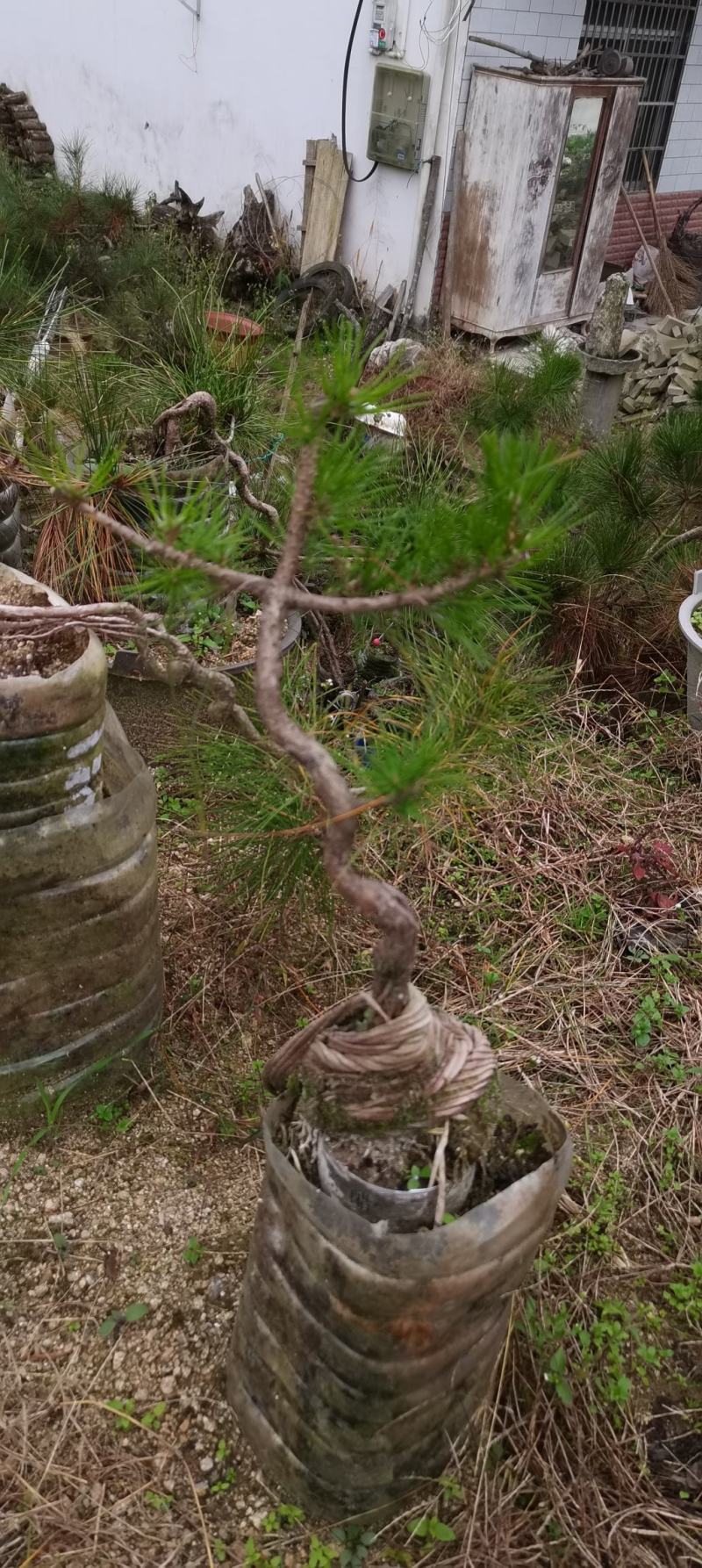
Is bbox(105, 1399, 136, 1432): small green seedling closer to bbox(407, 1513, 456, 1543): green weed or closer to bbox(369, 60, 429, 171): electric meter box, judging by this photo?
bbox(407, 1513, 456, 1543): green weed

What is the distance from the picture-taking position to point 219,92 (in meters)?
5.53

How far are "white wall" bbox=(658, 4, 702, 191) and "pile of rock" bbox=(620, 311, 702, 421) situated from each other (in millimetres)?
1432

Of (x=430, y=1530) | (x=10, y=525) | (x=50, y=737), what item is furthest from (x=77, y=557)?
(x=430, y=1530)

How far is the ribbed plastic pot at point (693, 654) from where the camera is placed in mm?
2445

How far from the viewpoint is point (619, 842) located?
7.10 feet

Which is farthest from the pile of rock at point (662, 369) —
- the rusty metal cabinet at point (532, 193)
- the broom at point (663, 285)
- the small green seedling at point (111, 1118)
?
the small green seedling at point (111, 1118)

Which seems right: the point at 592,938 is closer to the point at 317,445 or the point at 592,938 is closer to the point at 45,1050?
the point at 45,1050

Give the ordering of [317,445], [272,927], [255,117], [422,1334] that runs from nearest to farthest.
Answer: [317,445] → [422,1334] → [272,927] → [255,117]

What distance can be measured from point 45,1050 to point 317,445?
37.5 inches

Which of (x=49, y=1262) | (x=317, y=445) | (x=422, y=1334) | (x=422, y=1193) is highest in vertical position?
(x=317, y=445)

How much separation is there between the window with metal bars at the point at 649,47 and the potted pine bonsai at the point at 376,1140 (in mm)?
5562

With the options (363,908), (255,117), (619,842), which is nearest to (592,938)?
(619,842)

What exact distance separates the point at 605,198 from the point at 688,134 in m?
1.70

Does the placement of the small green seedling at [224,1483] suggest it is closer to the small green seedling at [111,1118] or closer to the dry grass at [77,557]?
the small green seedling at [111,1118]
